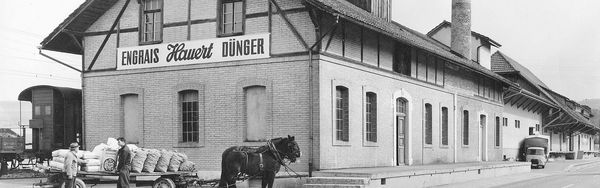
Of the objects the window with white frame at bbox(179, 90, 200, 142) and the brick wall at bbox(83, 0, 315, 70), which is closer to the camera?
the brick wall at bbox(83, 0, 315, 70)

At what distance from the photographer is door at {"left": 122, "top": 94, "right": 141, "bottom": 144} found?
2217 cm

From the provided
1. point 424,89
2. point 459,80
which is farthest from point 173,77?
point 459,80

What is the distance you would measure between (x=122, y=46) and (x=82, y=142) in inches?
147

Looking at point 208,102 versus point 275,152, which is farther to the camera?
point 208,102

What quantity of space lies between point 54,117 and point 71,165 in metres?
10.7

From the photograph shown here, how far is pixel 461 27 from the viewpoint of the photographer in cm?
3744

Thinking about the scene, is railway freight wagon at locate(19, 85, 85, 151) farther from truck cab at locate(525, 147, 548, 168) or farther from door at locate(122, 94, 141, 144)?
truck cab at locate(525, 147, 548, 168)

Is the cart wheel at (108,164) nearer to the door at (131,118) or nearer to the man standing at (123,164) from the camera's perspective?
the man standing at (123,164)

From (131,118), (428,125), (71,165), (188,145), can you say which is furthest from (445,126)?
(71,165)

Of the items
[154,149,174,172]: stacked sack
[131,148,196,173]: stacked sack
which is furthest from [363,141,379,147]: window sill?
[154,149,174,172]: stacked sack

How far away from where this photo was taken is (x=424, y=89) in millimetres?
26734

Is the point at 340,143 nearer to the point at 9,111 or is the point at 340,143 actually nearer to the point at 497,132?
the point at 497,132

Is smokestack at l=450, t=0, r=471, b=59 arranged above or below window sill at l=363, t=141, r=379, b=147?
above

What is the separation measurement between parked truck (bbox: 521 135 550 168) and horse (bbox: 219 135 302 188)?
28555 millimetres
